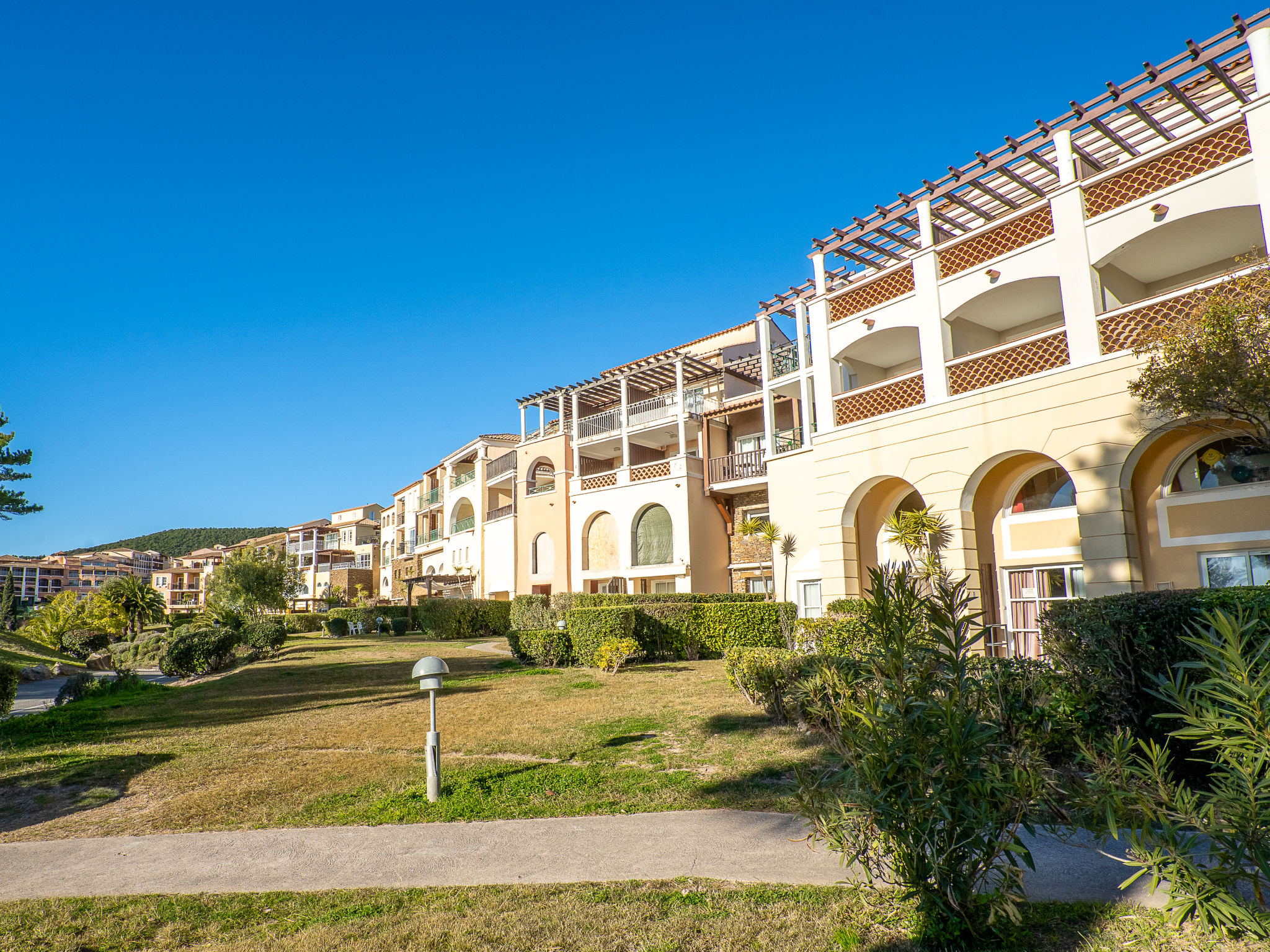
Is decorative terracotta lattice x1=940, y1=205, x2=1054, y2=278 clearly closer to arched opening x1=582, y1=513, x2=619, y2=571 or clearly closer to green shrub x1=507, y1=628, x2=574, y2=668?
green shrub x1=507, y1=628, x2=574, y2=668

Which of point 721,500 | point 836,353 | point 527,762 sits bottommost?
point 527,762

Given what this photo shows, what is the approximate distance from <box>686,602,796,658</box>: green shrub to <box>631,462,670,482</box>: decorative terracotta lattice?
1140 centimetres

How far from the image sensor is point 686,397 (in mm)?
30234

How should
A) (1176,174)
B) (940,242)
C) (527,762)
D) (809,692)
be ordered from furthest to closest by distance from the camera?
(940,242), (1176,174), (527,762), (809,692)

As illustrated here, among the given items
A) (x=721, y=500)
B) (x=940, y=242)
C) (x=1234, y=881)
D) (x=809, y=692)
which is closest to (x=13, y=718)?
(x=809, y=692)

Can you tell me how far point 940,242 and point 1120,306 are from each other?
3710mm

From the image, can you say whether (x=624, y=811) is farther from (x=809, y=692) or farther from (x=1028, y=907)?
(x=1028, y=907)

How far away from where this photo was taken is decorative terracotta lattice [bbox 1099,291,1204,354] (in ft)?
36.1

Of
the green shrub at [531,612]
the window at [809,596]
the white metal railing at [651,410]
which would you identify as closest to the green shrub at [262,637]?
the green shrub at [531,612]


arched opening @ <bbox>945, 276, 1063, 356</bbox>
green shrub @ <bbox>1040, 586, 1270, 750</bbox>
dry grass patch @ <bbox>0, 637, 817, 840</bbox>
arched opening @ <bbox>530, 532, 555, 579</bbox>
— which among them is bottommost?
dry grass patch @ <bbox>0, 637, 817, 840</bbox>

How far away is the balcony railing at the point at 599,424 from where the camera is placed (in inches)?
1243

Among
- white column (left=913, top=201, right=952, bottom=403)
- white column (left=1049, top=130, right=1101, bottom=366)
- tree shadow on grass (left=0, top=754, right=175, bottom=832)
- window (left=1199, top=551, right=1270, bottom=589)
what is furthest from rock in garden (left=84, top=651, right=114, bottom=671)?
window (left=1199, top=551, right=1270, bottom=589)

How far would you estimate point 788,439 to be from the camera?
85.5 feet

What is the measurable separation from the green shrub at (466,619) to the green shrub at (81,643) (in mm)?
11826
